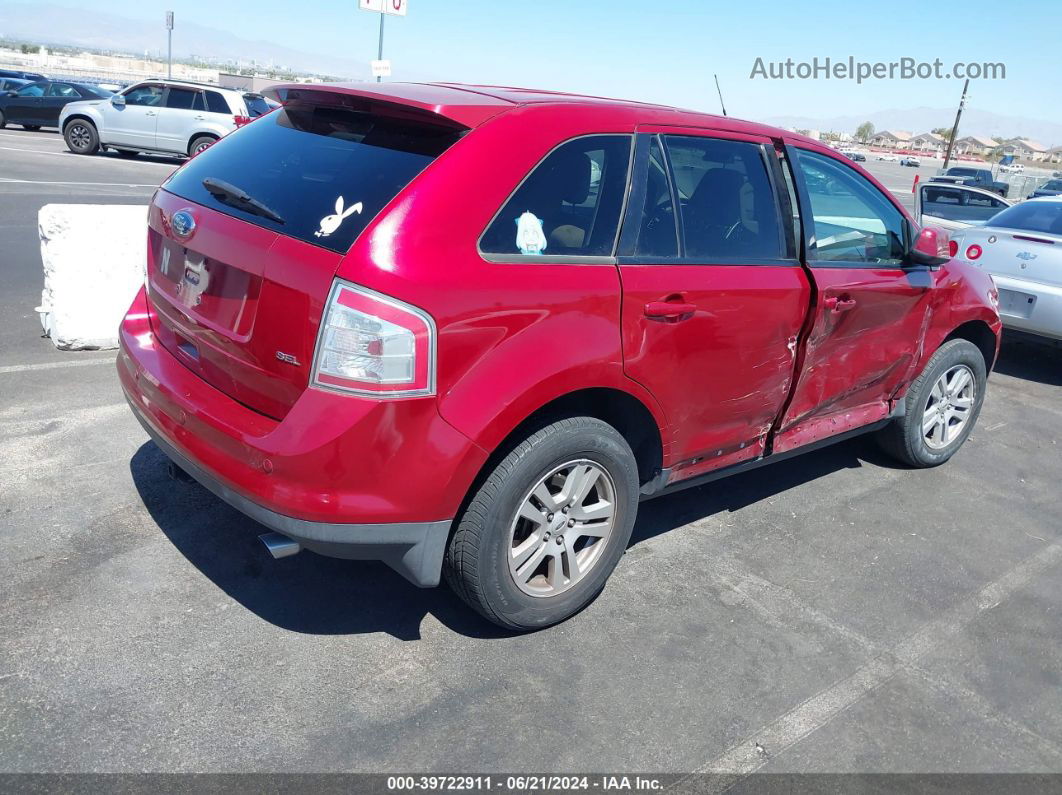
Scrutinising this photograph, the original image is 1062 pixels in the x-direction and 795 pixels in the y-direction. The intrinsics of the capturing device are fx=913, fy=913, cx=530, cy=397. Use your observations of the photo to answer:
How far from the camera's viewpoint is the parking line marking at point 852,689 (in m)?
2.82

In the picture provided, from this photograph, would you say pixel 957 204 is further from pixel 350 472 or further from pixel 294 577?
pixel 350 472

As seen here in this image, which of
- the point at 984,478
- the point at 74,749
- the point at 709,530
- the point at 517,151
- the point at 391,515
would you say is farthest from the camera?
the point at 984,478

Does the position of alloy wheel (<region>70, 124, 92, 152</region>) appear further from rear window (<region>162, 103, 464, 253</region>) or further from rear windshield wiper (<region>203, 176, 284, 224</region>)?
rear windshield wiper (<region>203, 176, 284, 224</region>)

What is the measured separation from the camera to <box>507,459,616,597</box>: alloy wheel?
127 inches

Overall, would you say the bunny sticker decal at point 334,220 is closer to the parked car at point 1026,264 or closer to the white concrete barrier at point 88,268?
the white concrete barrier at point 88,268

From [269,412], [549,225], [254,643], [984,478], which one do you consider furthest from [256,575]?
[984,478]

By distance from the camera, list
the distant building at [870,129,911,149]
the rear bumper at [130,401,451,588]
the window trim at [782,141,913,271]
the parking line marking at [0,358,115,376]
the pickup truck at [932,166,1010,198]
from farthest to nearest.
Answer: the distant building at [870,129,911,149]
the pickup truck at [932,166,1010,198]
the parking line marking at [0,358,115,376]
the window trim at [782,141,913,271]
the rear bumper at [130,401,451,588]

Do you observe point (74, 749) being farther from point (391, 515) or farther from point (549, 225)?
point (549, 225)

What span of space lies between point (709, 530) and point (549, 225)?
6.37ft

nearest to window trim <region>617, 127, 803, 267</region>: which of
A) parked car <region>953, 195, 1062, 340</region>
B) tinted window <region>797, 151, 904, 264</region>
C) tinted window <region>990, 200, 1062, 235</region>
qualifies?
tinted window <region>797, 151, 904, 264</region>

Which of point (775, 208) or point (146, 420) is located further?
point (775, 208)

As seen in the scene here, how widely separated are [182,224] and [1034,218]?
7.51 meters

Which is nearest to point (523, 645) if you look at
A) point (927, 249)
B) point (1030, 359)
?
point (927, 249)

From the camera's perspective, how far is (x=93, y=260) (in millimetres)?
5828
